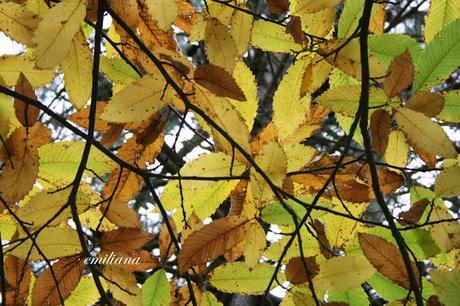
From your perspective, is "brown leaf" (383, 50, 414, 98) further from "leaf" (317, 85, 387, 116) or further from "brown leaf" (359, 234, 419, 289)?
"brown leaf" (359, 234, 419, 289)

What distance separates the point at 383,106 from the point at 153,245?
1925 mm

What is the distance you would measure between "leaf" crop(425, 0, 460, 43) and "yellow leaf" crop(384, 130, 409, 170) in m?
0.16

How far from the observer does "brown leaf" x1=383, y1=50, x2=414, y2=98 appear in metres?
0.69

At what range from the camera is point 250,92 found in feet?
2.85

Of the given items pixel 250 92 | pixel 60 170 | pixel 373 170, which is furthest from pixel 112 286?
pixel 373 170

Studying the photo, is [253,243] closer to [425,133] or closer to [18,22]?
[425,133]

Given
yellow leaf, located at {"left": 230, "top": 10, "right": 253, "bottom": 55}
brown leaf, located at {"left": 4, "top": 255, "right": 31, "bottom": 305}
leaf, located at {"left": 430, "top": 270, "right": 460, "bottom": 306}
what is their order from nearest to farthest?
leaf, located at {"left": 430, "top": 270, "right": 460, "bottom": 306} < yellow leaf, located at {"left": 230, "top": 10, "right": 253, "bottom": 55} < brown leaf, located at {"left": 4, "top": 255, "right": 31, "bottom": 305}

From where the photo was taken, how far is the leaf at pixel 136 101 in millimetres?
675

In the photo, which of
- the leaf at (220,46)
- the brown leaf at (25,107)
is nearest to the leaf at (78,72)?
the brown leaf at (25,107)

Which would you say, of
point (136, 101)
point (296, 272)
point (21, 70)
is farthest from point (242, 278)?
point (21, 70)

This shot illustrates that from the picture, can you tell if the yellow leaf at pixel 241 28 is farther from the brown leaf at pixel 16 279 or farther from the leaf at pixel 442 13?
the brown leaf at pixel 16 279

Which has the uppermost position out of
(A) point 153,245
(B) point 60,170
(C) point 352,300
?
(A) point 153,245

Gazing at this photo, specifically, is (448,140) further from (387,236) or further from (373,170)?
(387,236)

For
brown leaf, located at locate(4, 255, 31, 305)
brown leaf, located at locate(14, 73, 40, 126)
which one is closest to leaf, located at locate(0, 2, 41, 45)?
brown leaf, located at locate(14, 73, 40, 126)
